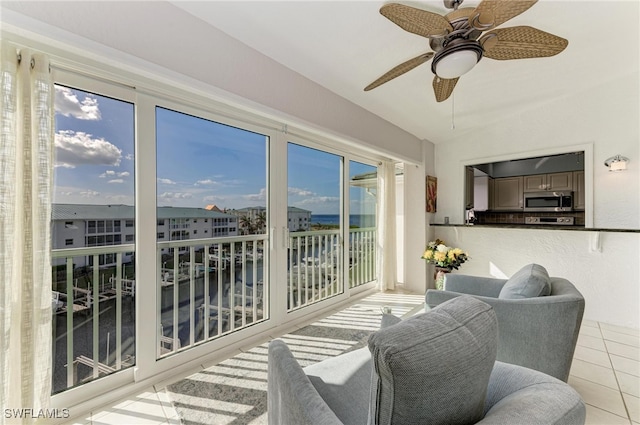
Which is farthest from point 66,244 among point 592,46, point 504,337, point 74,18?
point 592,46

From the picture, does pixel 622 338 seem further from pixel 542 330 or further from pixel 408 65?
pixel 408 65

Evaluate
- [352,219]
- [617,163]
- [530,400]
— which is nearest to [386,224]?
[352,219]

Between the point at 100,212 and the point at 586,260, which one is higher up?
the point at 100,212

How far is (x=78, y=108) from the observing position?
5.84ft

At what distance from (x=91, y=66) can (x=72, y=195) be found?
2.60ft

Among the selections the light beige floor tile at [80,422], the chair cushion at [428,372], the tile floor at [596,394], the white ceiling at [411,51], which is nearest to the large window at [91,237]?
the light beige floor tile at [80,422]

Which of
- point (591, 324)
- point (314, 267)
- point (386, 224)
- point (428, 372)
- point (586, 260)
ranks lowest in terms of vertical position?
point (591, 324)

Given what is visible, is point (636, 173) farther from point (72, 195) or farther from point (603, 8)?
point (72, 195)

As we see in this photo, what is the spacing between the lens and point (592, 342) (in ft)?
8.86

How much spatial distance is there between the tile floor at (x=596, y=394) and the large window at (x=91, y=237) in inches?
12.2

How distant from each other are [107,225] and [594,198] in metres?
4.83

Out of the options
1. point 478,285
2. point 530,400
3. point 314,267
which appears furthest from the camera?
point 314,267

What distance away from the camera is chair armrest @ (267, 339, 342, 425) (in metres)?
0.77

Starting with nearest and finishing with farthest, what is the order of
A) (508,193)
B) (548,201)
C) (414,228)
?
(414,228)
(548,201)
(508,193)
